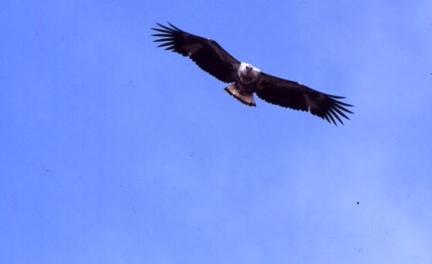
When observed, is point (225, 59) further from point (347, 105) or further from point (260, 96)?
point (347, 105)

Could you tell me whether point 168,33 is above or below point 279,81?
above

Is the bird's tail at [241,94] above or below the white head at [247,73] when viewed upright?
below

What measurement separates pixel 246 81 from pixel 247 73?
0.20m

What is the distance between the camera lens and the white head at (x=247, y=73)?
1652cm

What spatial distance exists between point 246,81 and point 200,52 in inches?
55.4

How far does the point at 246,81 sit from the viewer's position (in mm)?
16594

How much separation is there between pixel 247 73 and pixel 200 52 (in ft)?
4.46

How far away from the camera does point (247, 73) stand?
54.2 ft

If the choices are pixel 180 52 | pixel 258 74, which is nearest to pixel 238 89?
pixel 258 74

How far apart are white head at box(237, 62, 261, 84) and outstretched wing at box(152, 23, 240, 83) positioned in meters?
0.21

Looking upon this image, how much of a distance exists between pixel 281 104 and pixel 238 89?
123cm

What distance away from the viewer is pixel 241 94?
16.6 metres

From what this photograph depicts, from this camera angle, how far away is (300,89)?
16.9 metres

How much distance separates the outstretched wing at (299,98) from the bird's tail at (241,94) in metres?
0.39
